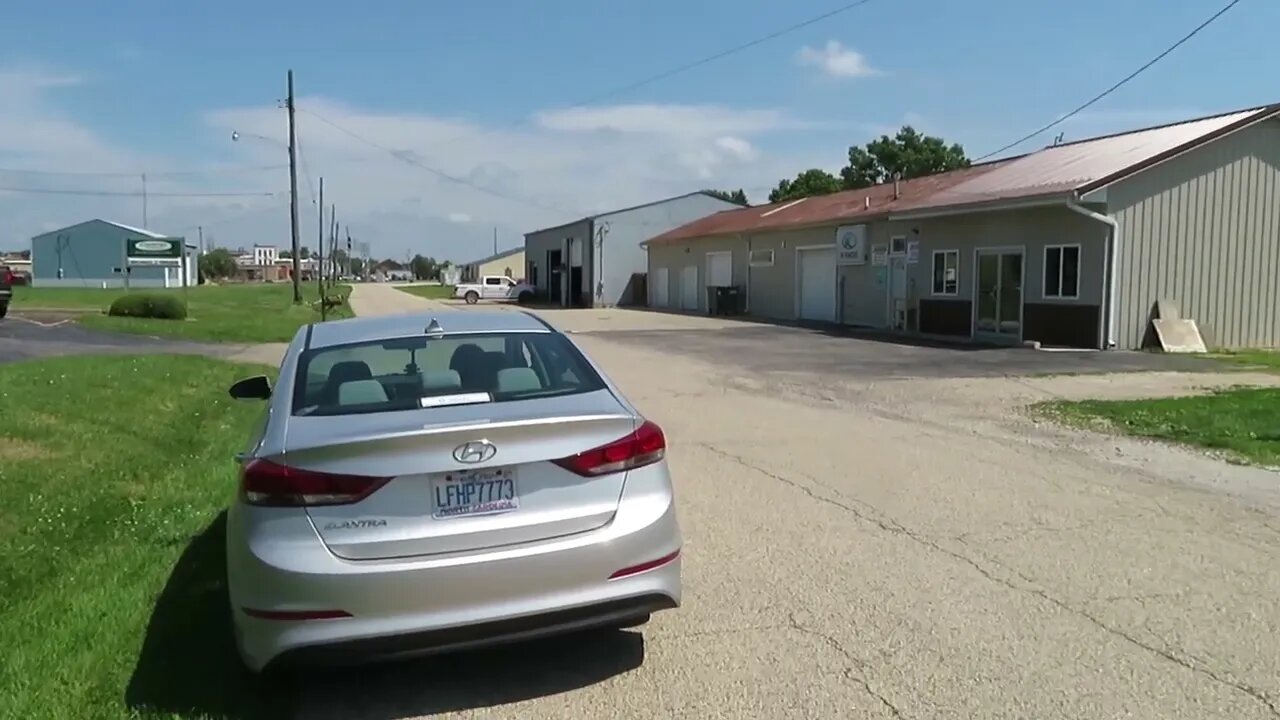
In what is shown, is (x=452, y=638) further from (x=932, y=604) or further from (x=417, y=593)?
(x=932, y=604)

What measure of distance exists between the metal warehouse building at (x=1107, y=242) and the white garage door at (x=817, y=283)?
448cm

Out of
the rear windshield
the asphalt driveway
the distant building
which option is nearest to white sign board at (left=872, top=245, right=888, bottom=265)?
the asphalt driveway

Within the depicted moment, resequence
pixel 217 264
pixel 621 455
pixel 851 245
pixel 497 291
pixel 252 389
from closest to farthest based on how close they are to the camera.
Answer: pixel 621 455
pixel 252 389
pixel 851 245
pixel 497 291
pixel 217 264

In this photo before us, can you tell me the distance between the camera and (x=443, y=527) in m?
4.04

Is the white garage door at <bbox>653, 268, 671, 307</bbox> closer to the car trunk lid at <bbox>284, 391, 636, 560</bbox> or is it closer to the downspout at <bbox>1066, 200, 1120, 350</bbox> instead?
the downspout at <bbox>1066, 200, 1120, 350</bbox>

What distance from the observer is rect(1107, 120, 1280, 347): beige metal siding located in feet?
70.0

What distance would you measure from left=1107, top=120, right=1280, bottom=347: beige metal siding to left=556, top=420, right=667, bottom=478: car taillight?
1920 centimetres

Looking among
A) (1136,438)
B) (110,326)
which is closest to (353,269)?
(110,326)

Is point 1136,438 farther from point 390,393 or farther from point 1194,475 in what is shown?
point 390,393

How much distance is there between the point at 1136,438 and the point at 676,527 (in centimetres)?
768

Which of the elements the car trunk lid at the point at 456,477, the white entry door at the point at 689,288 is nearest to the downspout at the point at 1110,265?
the car trunk lid at the point at 456,477

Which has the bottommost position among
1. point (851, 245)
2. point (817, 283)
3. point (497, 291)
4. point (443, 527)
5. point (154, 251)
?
point (443, 527)

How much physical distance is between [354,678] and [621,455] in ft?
5.06

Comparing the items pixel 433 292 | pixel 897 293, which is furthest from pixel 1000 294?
pixel 433 292
